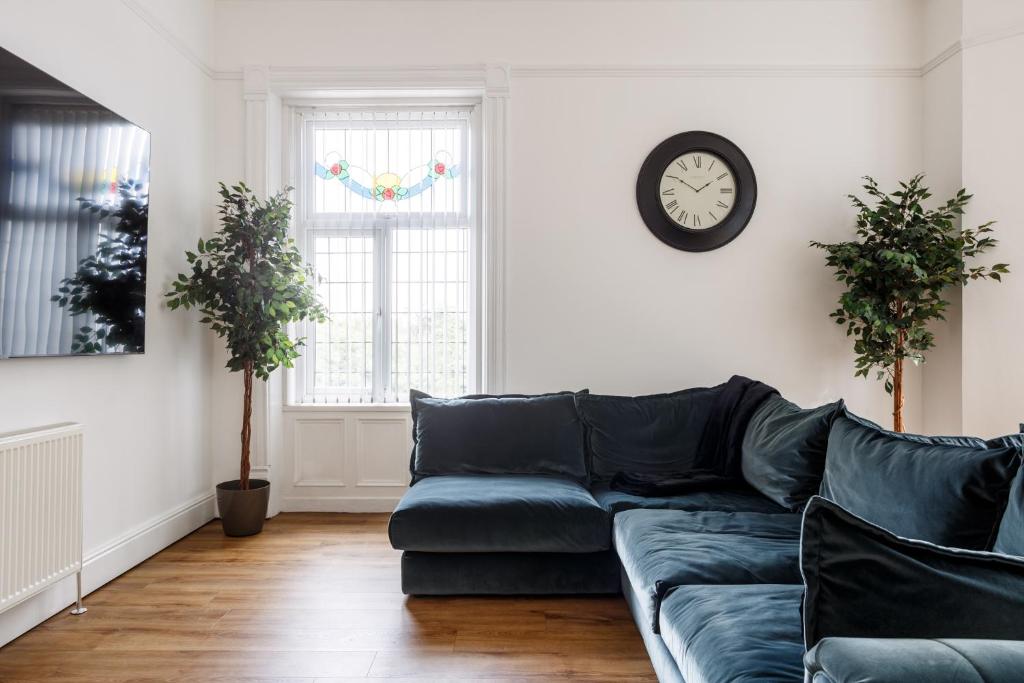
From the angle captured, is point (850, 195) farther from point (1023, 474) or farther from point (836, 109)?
Result: point (1023, 474)

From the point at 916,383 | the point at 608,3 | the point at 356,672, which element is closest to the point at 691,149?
the point at 608,3

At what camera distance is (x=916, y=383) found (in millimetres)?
3916

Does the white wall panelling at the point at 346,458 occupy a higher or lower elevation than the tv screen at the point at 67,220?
lower

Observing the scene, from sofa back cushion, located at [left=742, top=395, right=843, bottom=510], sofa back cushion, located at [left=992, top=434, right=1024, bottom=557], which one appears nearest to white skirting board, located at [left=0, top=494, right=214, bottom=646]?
sofa back cushion, located at [left=742, top=395, right=843, bottom=510]

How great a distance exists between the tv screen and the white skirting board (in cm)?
95

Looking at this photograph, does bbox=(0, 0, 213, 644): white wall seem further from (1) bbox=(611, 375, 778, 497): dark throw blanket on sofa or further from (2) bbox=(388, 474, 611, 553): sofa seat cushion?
(1) bbox=(611, 375, 778, 497): dark throw blanket on sofa

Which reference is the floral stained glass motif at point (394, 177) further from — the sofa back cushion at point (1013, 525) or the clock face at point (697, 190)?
the sofa back cushion at point (1013, 525)

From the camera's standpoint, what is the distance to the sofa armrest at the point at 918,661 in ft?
2.38

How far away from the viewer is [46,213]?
2.34 meters

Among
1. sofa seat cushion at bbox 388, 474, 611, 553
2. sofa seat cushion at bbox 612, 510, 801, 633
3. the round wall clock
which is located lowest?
sofa seat cushion at bbox 388, 474, 611, 553

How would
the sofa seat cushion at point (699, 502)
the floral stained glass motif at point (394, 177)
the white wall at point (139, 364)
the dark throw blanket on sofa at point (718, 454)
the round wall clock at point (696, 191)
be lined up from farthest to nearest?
1. the floral stained glass motif at point (394, 177)
2. the round wall clock at point (696, 191)
3. the dark throw blanket on sofa at point (718, 454)
4. the sofa seat cushion at point (699, 502)
5. the white wall at point (139, 364)

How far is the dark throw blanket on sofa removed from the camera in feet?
9.53

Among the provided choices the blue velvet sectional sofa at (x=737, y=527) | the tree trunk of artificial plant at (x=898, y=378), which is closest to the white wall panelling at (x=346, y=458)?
the blue velvet sectional sofa at (x=737, y=527)

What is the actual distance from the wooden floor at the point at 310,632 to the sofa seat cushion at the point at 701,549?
34cm
